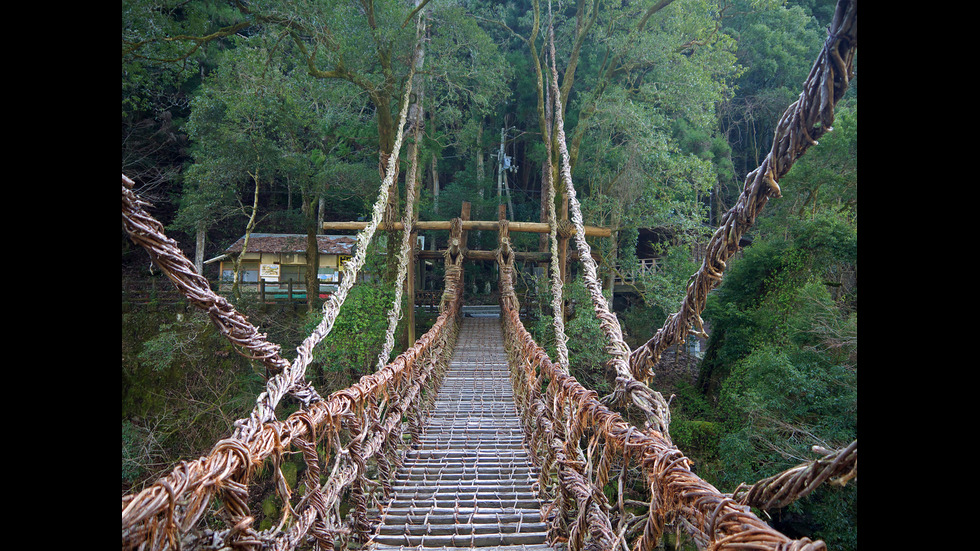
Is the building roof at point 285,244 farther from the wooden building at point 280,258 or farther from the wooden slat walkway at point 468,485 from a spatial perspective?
the wooden slat walkway at point 468,485

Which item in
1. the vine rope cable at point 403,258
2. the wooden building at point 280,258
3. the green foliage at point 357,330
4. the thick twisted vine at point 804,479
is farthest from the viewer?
the wooden building at point 280,258

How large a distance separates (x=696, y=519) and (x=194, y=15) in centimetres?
583

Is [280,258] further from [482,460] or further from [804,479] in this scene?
[804,479]

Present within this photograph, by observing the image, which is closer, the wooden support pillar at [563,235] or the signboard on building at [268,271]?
the wooden support pillar at [563,235]

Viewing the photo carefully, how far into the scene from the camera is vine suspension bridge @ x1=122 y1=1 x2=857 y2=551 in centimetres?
73

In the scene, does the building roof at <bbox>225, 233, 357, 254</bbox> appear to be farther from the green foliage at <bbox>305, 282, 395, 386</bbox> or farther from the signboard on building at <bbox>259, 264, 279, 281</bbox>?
the green foliage at <bbox>305, 282, 395, 386</bbox>

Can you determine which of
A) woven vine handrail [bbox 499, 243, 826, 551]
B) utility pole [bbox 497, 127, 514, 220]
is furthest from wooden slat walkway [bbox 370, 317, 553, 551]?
utility pole [bbox 497, 127, 514, 220]

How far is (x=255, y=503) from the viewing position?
607 centimetres

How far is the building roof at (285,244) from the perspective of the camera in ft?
32.2

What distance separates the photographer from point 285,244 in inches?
397

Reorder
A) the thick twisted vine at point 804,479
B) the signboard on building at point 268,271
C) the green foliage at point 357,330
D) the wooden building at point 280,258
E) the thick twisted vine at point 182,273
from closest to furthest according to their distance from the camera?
the thick twisted vine at point 804,479 → the thick twisted vine at point 182,273 → the green foliage at point 357,330 → the wooden building at point 280,258 → the signboard on building at point 268,271

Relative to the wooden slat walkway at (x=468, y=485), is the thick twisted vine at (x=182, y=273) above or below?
above

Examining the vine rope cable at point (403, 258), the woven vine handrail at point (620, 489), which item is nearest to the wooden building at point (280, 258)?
the vine rope cable at point (403, 258)
